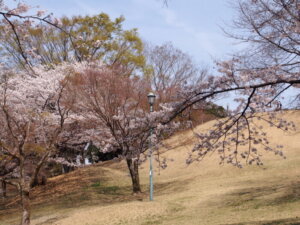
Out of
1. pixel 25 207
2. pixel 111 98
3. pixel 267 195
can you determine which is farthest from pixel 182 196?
pixel 25 207

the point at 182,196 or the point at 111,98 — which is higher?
the point at 111,98

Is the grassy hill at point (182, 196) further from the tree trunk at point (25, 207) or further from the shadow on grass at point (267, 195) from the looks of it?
the tree trunk at point (25, 207)

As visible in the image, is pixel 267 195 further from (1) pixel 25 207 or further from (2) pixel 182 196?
(1) pixel 25 207

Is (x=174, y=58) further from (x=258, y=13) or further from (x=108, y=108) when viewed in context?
(x=258, y=13)

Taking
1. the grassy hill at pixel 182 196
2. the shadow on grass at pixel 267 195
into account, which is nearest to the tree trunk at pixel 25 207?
the grassy hill at pixel 182 196

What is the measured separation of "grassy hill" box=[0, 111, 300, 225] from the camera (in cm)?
1131

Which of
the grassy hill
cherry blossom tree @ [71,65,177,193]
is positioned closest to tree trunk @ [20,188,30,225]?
the grassy hill

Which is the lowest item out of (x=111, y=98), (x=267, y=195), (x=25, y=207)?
(x=267, y=195)

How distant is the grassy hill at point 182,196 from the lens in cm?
1131

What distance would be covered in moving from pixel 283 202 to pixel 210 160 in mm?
11058

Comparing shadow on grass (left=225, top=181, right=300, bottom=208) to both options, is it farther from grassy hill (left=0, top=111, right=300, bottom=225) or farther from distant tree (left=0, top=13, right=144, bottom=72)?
distant tree (left=0, top=13, right=144, bottom=72)

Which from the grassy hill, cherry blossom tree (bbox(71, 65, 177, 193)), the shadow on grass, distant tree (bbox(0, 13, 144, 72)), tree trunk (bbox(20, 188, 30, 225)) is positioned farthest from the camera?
distant tree (bbox(0, 13, 144, 72))

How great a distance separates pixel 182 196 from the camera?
15.2 meters

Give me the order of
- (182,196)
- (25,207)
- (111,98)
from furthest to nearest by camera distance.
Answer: (111,98), (182,196), (25,207)
